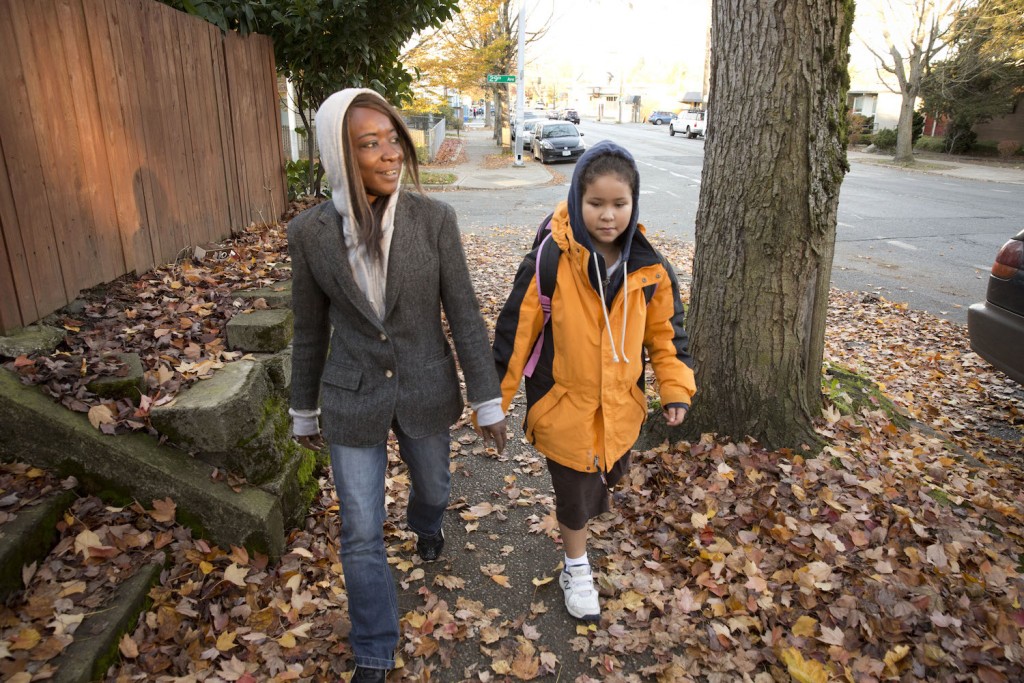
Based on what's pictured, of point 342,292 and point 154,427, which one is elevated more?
point 342,292

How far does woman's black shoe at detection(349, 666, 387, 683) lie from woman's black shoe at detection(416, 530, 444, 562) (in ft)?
2.54

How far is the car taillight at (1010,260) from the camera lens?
13.8 feet

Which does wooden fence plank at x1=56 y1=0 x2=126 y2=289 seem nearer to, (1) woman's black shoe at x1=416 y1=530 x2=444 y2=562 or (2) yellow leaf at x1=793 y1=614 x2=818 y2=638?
(1) woman's black shoe at x1=416 y1=530 x2=444 y2=562

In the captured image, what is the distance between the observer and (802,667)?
2445 millimetres

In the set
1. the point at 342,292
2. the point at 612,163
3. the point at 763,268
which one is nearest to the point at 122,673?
the point at 342,292

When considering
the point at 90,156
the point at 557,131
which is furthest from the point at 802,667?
the point at 557,131

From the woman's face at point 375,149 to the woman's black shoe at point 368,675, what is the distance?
5.67 feet

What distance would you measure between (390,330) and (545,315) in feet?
2.05

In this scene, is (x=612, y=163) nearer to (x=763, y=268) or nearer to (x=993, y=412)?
(x=763, y=268)

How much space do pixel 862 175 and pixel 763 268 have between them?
21.6 metres

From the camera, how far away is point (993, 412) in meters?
5.03

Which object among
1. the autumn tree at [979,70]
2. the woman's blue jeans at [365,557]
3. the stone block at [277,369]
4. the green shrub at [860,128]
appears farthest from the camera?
the green shrub at [860,128]

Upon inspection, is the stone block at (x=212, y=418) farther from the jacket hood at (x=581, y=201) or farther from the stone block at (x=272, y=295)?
the jacket hood at (x=581, y=201)

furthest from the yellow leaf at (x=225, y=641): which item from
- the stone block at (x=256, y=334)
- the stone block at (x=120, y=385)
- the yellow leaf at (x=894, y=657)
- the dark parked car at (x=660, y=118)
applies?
the dark parked car at (x=660, y=118)
